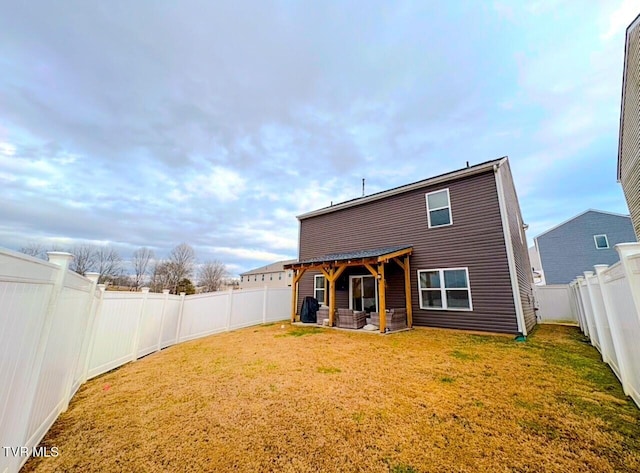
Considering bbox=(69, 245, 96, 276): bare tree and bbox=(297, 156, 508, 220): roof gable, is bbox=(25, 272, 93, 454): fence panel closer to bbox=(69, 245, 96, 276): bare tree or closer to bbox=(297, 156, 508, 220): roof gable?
bbox=(297, 156, 508, 220): roof gable

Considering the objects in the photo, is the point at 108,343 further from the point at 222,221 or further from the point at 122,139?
the point at 222,221

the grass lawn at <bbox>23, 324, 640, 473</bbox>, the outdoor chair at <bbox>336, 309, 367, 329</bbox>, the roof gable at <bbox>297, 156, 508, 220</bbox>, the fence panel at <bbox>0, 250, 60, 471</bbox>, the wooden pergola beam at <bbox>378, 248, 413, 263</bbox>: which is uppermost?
the roof gable at <bbox>297, 156, 508, 220</bbox>

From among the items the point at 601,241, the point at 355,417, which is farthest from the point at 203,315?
the point at 601,241

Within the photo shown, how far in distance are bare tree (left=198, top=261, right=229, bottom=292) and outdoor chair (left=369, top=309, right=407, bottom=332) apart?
35615 mm

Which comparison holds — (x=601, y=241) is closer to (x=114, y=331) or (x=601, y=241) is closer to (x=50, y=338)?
(x=50, y=338)

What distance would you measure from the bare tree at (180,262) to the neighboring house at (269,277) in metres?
8.05

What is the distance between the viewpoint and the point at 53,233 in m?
23.4

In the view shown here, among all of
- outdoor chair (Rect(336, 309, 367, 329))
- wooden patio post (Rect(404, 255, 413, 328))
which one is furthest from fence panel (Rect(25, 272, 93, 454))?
wooden patio post (Rect(404, 255, 413, 328))

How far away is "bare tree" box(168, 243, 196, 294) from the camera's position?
31.8 m

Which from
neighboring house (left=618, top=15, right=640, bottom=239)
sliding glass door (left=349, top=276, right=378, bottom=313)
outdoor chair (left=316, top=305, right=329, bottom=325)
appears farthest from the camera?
sliding glass door (left=349, top=276, right=378, bottom=313)

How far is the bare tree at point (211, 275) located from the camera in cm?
3894

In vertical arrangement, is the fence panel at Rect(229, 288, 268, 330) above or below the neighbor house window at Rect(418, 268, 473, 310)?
below

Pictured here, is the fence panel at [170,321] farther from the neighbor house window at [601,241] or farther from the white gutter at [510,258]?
the neighbor house window at [601,241]

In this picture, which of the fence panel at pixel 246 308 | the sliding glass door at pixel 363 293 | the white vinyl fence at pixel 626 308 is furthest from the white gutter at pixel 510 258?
the fence panel at pixel 246 308
